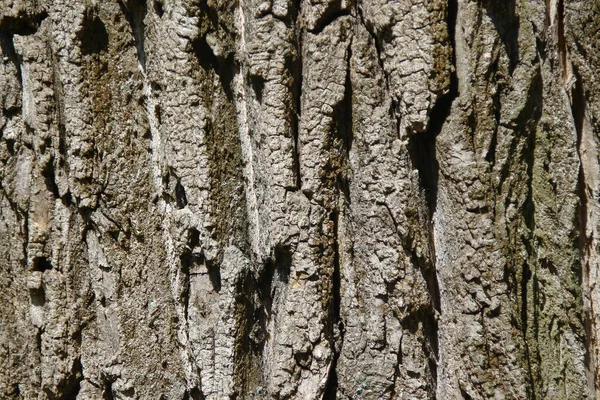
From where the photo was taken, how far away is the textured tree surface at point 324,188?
1.63 metres

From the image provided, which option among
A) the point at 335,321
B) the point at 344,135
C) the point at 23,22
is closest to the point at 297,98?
the point at 344,135

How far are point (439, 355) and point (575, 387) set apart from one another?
0.36 m

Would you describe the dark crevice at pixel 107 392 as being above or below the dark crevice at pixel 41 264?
below

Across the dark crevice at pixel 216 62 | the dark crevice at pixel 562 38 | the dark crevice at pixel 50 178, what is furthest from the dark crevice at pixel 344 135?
the dark crevice at pixel 50 178

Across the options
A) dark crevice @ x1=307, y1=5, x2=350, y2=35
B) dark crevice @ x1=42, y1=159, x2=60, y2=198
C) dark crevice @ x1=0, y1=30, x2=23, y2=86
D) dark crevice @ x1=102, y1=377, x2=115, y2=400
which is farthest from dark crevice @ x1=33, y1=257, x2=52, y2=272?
dark crevice @ x1=307, y1=5, x2=350, y2=35

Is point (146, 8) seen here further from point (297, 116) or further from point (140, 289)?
point (140, 289)

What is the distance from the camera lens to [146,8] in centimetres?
174

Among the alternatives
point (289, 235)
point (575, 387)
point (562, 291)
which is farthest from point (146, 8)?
point (575, 387)

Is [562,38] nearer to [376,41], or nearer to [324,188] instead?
[376,41]

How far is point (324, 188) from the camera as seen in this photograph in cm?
167

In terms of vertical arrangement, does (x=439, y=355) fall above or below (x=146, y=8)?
below

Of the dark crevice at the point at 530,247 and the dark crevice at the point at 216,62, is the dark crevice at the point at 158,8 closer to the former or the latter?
the dark crevice at the point at 216,62

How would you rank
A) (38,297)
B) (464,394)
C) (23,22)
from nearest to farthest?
(464,394) < (23,22) < (38,297)

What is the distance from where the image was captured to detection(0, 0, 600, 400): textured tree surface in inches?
64.1
